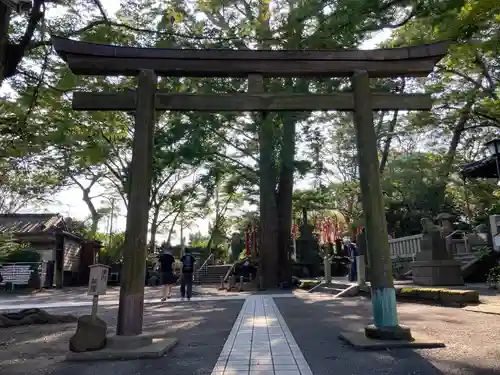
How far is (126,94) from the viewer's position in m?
6.54

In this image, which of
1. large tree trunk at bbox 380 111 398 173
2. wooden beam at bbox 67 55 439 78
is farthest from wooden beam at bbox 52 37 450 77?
large tree trunk at bbox 380 111 398 173

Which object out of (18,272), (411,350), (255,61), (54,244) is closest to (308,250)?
(54,244)

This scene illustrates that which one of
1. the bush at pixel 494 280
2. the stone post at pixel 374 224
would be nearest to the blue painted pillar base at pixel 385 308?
the stone post at pixel 374 224

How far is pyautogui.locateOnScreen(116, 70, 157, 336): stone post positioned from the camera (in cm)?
586

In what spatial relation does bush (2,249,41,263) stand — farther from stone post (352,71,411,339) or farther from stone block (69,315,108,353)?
stone post (352,71,411,339)

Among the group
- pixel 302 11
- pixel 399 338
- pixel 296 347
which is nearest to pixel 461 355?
pixel 399 338

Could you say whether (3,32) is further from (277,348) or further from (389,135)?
(389,135)

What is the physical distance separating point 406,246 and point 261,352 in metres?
16.8

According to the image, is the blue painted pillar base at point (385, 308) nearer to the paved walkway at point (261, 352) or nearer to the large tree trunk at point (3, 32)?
the paved walkway at point (261, 352)

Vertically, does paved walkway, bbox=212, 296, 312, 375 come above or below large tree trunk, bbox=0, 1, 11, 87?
below

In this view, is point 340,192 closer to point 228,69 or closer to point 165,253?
point 165,253

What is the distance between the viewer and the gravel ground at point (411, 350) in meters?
4.51

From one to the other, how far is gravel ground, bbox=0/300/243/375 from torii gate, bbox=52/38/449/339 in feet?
4.56

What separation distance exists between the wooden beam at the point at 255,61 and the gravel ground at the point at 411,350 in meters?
4.32
